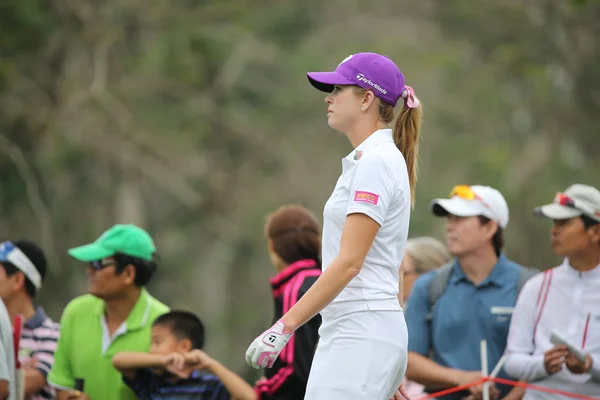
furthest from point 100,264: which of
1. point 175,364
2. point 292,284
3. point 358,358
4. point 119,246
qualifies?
point 358,358

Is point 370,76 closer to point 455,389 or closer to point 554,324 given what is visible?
point 554,324

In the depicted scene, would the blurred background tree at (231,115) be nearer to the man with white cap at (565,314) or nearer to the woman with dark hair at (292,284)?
the woman with dark hair at (292,284)

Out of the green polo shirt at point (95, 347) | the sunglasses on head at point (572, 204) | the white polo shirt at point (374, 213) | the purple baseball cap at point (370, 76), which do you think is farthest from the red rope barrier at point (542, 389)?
the purple baseball cap at point (370, 76)

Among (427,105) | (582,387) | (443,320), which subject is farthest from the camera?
(427,105)

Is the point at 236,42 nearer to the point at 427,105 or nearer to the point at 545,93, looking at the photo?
the point at 427,105

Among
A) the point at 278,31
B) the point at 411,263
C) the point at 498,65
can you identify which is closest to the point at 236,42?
the point at 278,31

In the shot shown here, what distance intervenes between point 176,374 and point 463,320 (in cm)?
161

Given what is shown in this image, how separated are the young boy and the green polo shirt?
158 mm

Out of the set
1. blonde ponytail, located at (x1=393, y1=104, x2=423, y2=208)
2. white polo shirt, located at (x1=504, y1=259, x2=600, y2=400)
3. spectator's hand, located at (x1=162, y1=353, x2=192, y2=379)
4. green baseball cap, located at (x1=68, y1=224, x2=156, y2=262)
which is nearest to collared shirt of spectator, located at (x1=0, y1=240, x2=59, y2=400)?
green baseball cap, located at (x1=68, y1=224, x2=156, y2=262)

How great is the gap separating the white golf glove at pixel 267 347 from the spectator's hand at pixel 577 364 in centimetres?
236

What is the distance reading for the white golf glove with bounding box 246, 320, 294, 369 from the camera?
3.89 m

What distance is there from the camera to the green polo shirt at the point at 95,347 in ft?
21.2

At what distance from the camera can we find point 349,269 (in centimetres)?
399

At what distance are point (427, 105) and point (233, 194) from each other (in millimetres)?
4151
